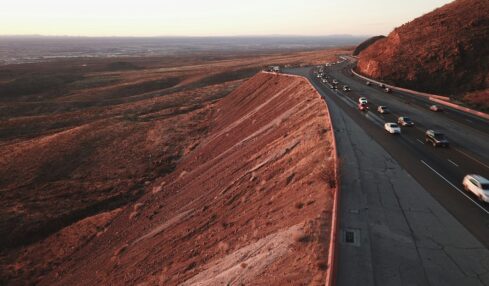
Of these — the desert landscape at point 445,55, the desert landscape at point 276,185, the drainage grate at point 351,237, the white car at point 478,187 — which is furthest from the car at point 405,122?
the drainage grate at point 351,237

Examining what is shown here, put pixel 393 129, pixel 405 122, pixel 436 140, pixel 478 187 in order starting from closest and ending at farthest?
pixel 478 187 < pixel 436 140 < pixel 393 129 < pixel 405 122

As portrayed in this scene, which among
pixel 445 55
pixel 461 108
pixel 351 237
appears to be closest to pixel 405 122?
pixel 461 108

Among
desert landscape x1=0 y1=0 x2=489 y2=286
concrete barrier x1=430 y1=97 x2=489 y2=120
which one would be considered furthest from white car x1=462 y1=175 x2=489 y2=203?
concrete barrier x1=430 y1=97 x2=489 y2=120

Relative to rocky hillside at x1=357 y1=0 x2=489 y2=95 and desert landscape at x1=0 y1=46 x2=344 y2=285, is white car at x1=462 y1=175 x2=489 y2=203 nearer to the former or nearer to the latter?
desert landscape at x1=0 y1=46 x2=344 y2=285

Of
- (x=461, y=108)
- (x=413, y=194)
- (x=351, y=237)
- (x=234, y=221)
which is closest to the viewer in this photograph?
(x=351, y=237)

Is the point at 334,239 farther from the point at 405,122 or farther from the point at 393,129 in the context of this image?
the point at 405,122

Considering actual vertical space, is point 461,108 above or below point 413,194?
above
